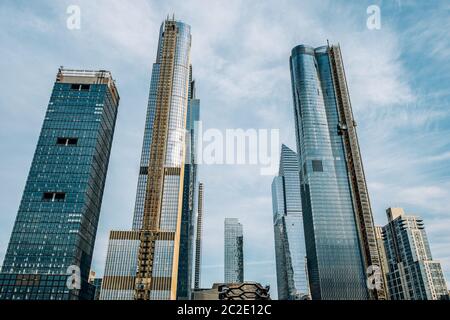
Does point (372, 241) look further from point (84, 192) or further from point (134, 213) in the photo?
point (84, 192)

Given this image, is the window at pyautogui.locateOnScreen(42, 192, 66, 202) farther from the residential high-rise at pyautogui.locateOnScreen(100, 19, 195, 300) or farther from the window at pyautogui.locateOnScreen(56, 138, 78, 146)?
the residential high-rise at pyautogui.locateOnScreen(100, 19, 195, 300)

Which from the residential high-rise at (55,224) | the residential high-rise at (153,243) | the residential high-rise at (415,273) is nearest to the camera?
the residential high-rise at (153,243)

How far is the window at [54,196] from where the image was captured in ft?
602

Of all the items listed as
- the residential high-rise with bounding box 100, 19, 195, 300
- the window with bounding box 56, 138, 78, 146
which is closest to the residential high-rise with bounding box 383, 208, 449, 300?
the residential high-rise with bounding box 100, 19, 195, 300

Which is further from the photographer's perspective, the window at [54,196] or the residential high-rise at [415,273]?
the window at [54,196]

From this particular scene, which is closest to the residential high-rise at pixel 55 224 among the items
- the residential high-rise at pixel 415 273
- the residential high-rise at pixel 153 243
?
the residential high-rise at pixel 153 243

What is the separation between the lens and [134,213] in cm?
19312

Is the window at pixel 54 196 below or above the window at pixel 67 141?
below

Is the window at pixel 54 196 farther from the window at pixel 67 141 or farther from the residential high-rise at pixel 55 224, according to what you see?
the window at pixel 67 141

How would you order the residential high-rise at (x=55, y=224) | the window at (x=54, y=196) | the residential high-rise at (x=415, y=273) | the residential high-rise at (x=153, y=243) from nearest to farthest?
1. the residential high-rise at (x=153, y=243)
2. the residential high-rise at (x=55, y=224)
3. the residential high-rise at (x=415, y=273)
4. the window at (x=54, y=196)

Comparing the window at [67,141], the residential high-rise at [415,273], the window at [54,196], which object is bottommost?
the residential high-rise at [415,273]

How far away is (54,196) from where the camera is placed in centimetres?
18425
